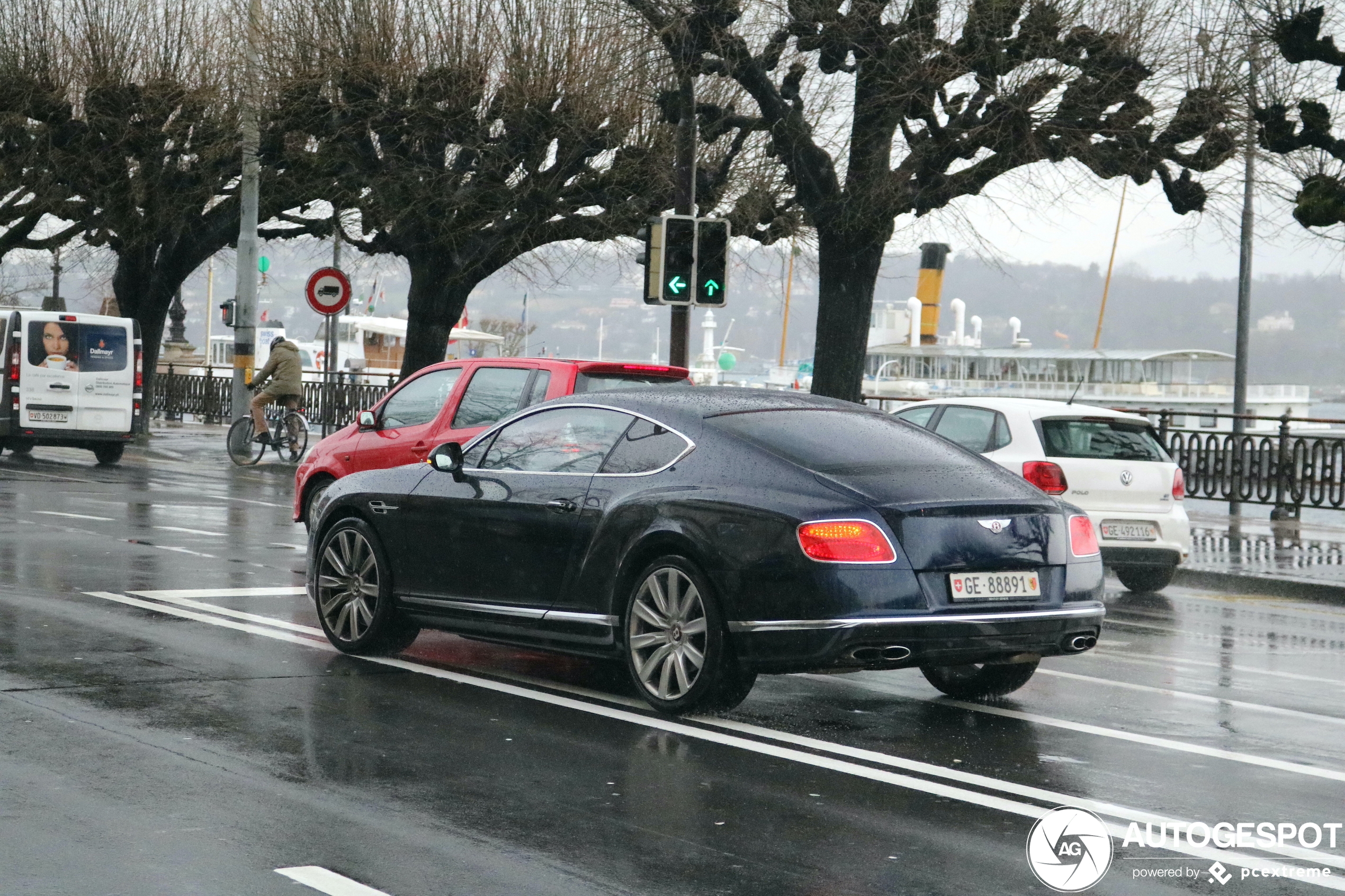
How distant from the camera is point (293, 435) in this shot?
88.3ft

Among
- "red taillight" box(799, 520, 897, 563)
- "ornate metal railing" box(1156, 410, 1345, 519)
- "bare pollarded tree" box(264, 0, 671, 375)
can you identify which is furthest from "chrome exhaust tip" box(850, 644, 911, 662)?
"bare pollarded tree" box(264, 0, 671, 375)

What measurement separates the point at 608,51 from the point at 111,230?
39.2 feet

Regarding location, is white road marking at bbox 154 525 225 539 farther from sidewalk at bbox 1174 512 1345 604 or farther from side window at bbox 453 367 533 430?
sidewalk at bbox 1174 512 1345 604

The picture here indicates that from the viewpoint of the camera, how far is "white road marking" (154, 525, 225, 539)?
1580 cm

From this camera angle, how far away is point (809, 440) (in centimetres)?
795

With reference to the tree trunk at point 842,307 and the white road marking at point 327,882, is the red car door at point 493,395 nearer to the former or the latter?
the white road marking at point 327,882

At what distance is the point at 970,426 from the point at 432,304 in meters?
15.8

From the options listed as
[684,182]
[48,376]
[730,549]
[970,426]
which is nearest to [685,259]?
[684,182]

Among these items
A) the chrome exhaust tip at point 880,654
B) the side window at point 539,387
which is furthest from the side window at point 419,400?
the chrome exhaust tip at point 880,654

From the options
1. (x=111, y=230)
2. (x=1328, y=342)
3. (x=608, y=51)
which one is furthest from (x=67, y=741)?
(x=1328, y=342)

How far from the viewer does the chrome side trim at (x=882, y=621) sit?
7.16 meters

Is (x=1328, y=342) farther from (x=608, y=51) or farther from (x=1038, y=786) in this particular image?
(x=1038, y=786)

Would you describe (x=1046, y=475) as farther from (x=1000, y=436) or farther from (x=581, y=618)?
(x=581, y=618)

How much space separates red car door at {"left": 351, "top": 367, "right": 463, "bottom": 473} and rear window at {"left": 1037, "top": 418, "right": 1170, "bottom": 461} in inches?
183
